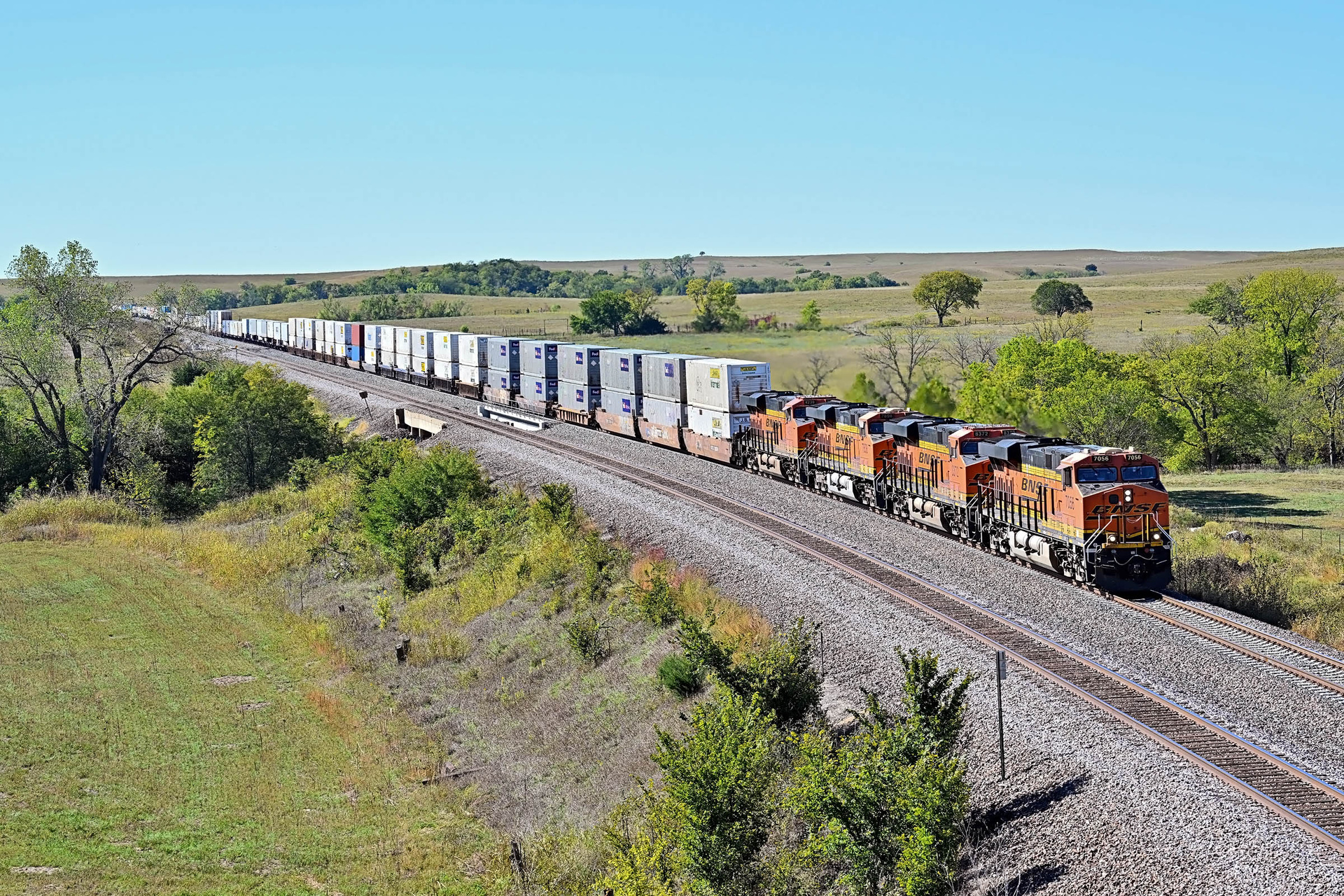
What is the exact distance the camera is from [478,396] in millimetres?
72125

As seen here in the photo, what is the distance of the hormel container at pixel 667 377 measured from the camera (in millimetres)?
48594

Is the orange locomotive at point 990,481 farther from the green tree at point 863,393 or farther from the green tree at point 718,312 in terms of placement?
the green tree at point 718,312

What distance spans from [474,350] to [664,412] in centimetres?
2389

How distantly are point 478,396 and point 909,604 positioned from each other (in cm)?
5066

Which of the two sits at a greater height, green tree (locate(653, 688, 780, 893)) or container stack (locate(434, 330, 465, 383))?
container stack (locate(434, 330, 465, 383))

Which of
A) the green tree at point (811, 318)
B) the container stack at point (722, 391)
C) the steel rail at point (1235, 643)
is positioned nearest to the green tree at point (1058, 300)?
the green tree at point (811, 318)

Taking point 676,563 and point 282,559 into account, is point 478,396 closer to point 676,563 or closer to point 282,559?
point 282,559

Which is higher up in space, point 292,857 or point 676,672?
point 676,672

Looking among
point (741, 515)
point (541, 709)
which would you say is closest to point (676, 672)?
point (541, 709)

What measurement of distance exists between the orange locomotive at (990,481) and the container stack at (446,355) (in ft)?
119

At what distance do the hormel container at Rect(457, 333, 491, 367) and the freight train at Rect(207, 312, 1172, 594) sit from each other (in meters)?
0.14

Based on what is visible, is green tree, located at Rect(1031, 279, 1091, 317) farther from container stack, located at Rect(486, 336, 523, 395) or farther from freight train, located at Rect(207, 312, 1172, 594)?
freight train, located at Rect(207, 312, 1172, 594)

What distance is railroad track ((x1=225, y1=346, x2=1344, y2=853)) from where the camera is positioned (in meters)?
14.9

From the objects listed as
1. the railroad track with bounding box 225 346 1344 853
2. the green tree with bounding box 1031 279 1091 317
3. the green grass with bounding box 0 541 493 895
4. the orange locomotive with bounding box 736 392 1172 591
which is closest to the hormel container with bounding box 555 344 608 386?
the orange locomotive with bounding box 736 392 1172 591
